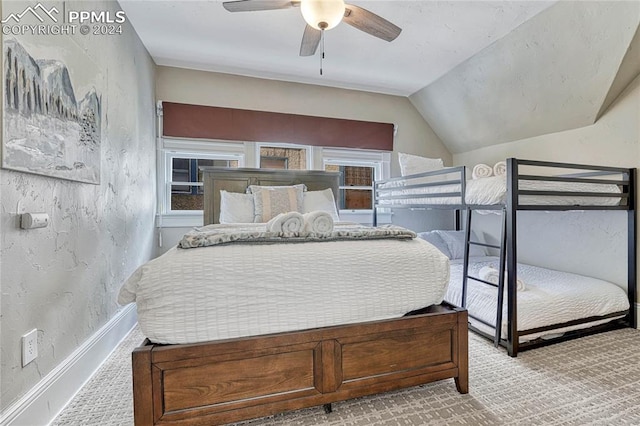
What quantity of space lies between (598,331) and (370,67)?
3.13 metres

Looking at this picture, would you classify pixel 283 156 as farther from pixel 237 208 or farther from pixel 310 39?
pixel 310 39

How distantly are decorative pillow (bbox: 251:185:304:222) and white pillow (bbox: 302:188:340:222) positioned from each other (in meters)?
0.08

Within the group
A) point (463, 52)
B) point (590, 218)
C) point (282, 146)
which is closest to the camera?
point (590, 218)

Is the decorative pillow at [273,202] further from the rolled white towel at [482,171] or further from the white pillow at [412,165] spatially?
the rolled white towel at [482,171]

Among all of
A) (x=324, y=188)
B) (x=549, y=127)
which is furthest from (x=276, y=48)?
(x=549, y=127)

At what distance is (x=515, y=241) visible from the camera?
205 centimetres

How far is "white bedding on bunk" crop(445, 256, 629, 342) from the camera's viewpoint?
2.12 metres

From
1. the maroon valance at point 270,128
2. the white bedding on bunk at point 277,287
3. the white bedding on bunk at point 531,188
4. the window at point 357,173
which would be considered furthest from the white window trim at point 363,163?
the white bedding on bunk at point 277,287

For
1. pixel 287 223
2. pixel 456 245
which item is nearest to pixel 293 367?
pixel 287 223

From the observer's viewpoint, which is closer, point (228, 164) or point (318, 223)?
point (318, 223)

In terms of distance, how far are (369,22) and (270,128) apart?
1.91 m

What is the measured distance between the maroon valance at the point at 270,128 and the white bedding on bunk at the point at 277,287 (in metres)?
2.37

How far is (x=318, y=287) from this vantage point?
1387mm

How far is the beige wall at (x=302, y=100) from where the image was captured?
11.0 ft
